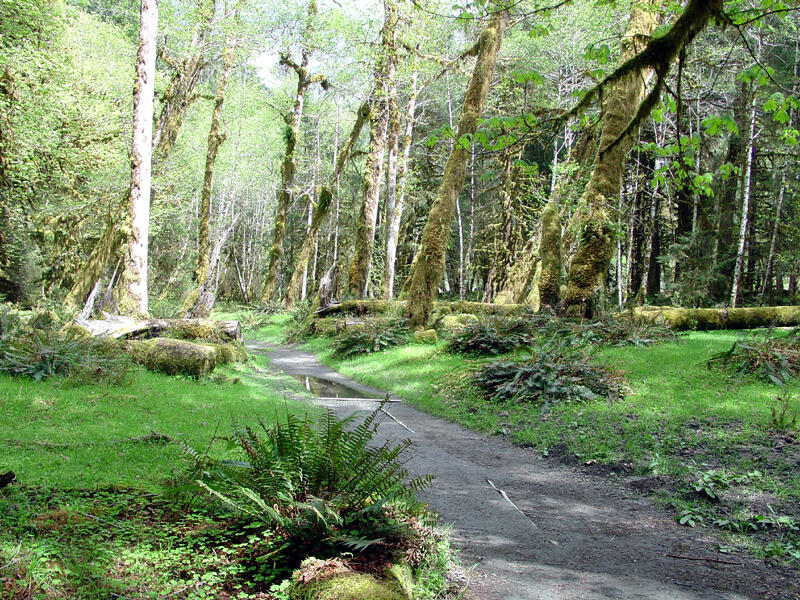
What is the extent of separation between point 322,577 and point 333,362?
45.0 feet

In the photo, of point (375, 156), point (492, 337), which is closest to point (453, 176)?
A: point (492, 337)

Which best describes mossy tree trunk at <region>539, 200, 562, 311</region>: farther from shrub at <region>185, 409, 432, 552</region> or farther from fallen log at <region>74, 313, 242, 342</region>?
shrub at <region>185, 409, 432, 552</region>

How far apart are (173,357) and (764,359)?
10.4m

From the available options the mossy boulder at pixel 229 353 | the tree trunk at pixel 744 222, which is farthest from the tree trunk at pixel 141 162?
the tree trunk at pixel 744 222

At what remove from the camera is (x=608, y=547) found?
443 centimetres

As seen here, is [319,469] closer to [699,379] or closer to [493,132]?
[493,132]

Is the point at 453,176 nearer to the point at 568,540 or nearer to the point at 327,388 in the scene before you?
the point at 327,388

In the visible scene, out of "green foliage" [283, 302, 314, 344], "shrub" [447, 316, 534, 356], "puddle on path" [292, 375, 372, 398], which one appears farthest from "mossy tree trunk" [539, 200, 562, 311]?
"green foliage" [283, 302, 314, 344]

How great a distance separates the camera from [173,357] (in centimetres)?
1018

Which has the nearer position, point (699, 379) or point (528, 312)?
point (699, 379)

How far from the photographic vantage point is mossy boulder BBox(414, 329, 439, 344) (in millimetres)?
15148

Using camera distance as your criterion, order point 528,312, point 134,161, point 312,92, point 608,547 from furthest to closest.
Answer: point 312,92 < point 528,312 < point 134,161 < point 608,547

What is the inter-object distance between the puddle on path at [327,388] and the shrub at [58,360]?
13.1 ft

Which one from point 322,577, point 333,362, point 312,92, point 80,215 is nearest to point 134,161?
point 333,362
